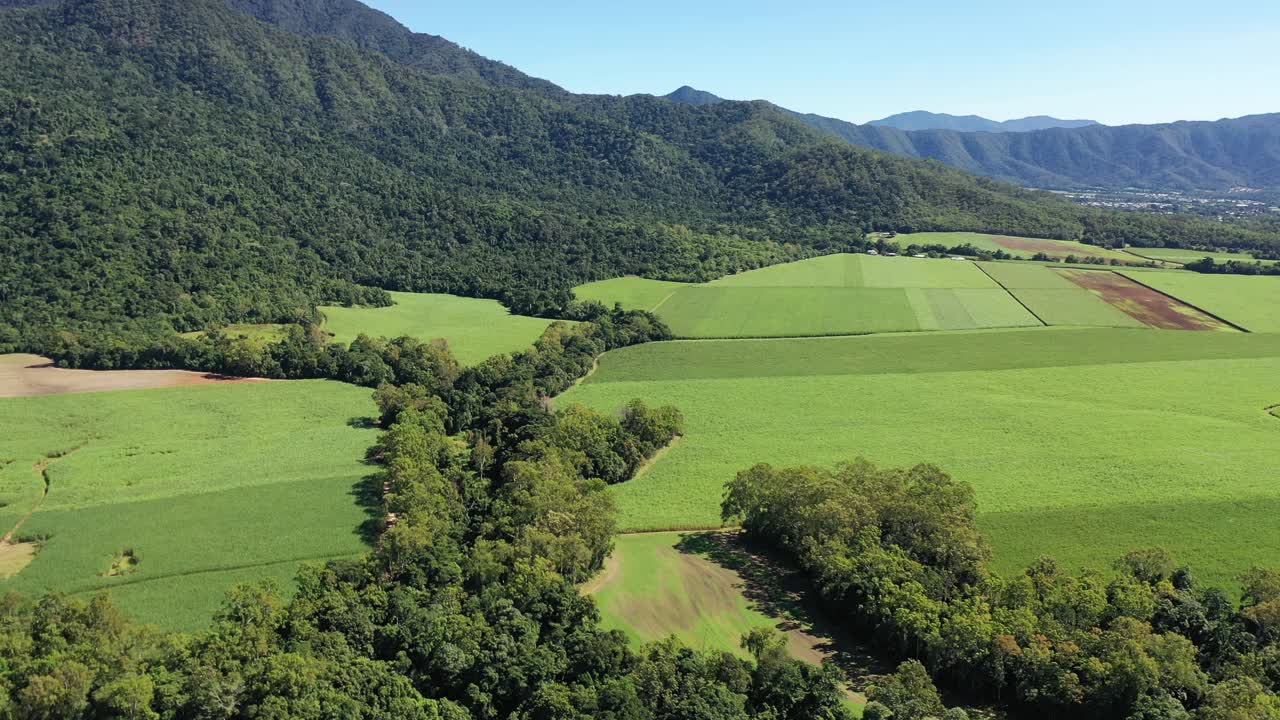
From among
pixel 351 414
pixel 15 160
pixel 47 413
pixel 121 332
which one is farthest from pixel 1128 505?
pixel 15 160

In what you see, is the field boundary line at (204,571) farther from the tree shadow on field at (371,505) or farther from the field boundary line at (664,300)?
the field boundary line at (664,300)

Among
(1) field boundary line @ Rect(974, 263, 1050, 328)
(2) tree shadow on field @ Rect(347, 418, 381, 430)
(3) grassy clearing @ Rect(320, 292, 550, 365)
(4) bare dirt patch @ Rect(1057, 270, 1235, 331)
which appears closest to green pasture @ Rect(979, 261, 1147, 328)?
(1) field boundary line @ Rect(974, 263, 1050, 328)

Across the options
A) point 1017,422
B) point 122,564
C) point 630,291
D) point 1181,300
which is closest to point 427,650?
point 122,564

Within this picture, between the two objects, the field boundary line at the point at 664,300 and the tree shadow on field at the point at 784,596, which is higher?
the field boundary line at the point at 664,300

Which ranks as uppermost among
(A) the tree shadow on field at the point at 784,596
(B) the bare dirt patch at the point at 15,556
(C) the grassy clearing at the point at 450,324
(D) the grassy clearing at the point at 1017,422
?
(C) the grassy clearing at the point at 450,324

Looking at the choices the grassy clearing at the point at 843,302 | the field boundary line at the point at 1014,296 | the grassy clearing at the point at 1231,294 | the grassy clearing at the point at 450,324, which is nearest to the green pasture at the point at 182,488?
the grassy clearing at the point at 450,324

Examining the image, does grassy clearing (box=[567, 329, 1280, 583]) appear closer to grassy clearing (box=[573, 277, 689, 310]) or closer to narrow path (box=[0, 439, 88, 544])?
grassy clearing (box=[573, 277, 689, 310])
